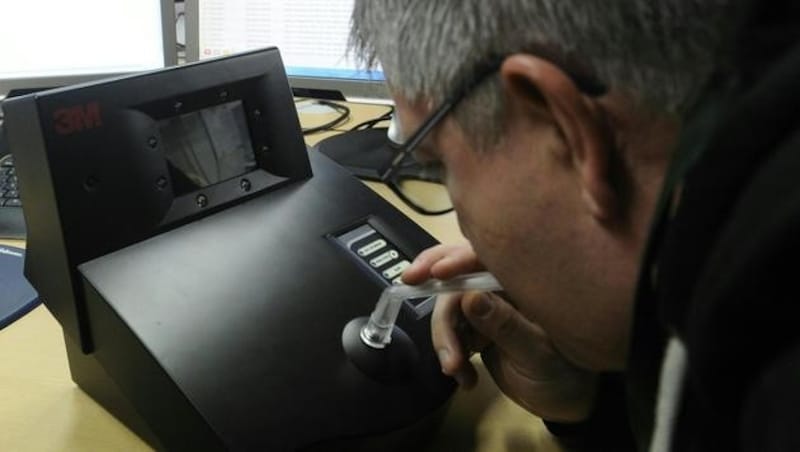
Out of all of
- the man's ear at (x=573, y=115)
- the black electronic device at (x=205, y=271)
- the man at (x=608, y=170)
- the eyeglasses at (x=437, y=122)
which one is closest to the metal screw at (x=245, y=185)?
the black electronic device at (x=205, y=271)

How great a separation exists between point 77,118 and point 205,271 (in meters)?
A: 0.15

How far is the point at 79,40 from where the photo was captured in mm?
1087

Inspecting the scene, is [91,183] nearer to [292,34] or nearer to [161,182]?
[161,182]

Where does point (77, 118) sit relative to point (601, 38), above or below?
below

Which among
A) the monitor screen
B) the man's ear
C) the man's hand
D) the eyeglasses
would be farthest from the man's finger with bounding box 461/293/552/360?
the monitor screen

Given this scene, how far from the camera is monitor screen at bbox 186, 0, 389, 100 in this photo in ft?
3.94

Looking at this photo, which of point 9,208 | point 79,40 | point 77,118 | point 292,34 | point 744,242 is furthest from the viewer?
point 292,34

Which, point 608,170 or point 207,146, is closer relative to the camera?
point 608,170

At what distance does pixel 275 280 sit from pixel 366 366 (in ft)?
0.35

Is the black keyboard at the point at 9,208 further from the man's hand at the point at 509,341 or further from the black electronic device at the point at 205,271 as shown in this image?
the man's hand at the point at 509,341

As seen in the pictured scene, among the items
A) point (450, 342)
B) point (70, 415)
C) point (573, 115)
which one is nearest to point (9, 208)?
point (70, 415)

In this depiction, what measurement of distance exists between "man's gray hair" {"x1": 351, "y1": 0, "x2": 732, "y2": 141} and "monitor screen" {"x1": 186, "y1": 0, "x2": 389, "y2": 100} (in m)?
0.79

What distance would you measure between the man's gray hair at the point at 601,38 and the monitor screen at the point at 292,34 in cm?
79

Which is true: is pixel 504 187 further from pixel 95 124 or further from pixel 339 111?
pixel 339 111
